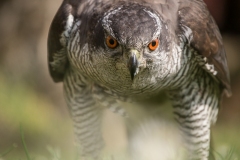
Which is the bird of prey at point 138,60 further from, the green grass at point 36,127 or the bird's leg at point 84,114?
the green grass at point 36,127

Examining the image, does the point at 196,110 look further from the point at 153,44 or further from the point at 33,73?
the point at 33,73

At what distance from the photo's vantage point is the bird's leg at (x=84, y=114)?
5234 mm

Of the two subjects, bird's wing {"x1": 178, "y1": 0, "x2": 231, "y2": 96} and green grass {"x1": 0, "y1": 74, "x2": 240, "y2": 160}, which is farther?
green grass {"x1": 0, "y1": 74, "x2": 240, "y2": 160}

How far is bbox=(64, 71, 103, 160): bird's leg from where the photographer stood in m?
5.23

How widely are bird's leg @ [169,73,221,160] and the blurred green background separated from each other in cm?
186

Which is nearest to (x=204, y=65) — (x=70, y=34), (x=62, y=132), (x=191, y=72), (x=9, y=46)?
(x=191, y=72)

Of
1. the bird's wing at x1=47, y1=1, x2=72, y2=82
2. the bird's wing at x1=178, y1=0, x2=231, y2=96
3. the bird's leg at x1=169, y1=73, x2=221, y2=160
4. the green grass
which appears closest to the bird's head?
the bird's wing at x1=178, y1=0, x2=231, y2=96

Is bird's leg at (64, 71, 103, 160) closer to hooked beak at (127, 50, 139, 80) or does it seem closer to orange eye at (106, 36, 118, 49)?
orange eye at (106, 36, 118, 49)

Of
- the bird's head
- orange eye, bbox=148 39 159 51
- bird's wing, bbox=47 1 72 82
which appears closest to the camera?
the bird's head

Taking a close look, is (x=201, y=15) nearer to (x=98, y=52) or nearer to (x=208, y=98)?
(x=208, y=98)

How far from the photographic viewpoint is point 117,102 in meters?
5.19

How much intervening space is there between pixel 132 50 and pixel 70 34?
1.01 meters

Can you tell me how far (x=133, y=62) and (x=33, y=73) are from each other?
15.0 ft

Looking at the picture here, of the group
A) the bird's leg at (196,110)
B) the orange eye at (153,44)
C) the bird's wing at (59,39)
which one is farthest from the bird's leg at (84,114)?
the orange eye at (153,44)
